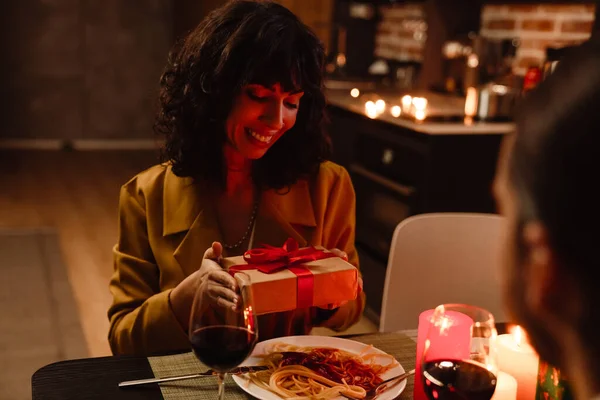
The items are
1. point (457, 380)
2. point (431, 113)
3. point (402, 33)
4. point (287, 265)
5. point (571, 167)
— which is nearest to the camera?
point (571, 167)

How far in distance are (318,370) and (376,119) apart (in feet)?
8.09

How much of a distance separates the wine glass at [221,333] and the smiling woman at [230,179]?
336 millimetres

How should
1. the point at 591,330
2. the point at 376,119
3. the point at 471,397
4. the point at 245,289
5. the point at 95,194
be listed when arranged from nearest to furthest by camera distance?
the point at 591,330, the point at 471,397, the point at 245,289, the point at 376,119, the point at 95,194

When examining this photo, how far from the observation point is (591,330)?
46cm

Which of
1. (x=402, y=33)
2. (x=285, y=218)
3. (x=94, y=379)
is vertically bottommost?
(x=94, y=379)

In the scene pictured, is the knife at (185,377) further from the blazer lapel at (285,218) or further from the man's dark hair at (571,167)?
the man's dark hair at (571,167)

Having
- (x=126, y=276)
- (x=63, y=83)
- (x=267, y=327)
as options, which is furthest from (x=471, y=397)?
(x=63, y=83)

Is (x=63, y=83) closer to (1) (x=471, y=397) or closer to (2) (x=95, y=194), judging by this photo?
(2) (x=95, y=194)

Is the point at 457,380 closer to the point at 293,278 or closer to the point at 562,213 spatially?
the point at 293,278

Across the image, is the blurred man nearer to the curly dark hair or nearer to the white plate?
the white plate

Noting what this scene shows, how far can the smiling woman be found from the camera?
148 cm

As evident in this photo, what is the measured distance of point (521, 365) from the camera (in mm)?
1120

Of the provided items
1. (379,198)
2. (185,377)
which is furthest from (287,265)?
(379,198)

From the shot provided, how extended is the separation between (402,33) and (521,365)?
419 centimetres
